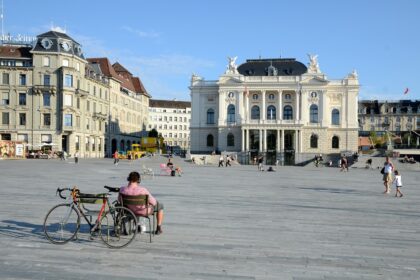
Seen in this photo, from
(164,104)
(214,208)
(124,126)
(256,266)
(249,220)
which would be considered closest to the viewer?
(256,266)

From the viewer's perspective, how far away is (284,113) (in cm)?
8088

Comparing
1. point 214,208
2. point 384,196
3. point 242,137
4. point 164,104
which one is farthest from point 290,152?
point 164,104

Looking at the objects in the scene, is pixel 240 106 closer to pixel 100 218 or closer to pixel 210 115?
pixel 210 115

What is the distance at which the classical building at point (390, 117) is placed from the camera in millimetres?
125062

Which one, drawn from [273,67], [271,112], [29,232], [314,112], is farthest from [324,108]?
[29,232]

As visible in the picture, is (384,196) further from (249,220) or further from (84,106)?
(84,106)

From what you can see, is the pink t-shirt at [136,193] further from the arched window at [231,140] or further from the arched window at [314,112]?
the arched window at [314,112]

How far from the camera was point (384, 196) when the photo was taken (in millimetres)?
19500

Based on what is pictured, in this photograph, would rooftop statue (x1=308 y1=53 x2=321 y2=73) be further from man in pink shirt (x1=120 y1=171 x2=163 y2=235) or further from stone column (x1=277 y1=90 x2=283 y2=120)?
man in pink shirt (x1=120 y1=171 x2=163 y2=235)

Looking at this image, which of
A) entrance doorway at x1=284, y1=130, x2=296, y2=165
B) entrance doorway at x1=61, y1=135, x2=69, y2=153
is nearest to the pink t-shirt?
entrance doorway at x1=61, y1=135, x2=69, y2=153

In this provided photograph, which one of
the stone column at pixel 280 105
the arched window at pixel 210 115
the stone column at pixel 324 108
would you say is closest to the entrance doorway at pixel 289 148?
the stone column at pixel 280 105

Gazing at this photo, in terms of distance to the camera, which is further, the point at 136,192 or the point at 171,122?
the point at 171,122

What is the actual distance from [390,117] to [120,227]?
130414 millimetres

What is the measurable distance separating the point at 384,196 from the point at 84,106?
207 feet
